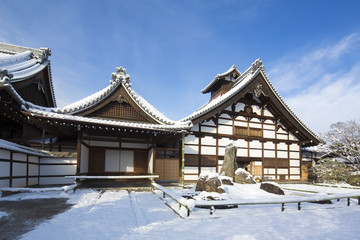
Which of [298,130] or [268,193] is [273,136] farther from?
[268,193]

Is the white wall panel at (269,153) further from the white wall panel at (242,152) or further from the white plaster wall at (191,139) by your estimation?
the white plaster wall at (191,139)

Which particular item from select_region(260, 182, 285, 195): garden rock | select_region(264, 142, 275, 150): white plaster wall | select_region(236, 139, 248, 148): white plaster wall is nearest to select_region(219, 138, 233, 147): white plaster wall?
select_region(236, 139, 248, 148): white plaster wall

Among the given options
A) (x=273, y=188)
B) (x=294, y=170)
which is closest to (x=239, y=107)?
(x=294, y=170)

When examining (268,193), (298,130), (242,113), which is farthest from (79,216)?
(298,130)

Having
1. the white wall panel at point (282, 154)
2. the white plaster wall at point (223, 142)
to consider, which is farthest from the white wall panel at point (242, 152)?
the white wall panel at point (282, 154)

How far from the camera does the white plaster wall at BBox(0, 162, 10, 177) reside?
851cm

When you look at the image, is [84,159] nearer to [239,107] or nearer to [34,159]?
[34,159]

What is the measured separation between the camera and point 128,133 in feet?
38.5

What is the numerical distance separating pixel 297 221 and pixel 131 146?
376 inches

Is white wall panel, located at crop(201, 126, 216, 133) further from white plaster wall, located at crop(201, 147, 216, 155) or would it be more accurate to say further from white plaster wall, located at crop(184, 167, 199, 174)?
white plaster wall, located at crop(184, 167, 199, 174)

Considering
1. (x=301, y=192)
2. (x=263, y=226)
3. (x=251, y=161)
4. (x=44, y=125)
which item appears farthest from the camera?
(x=251, y=161)

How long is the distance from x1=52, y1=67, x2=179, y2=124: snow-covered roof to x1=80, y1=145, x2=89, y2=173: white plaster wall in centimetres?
218

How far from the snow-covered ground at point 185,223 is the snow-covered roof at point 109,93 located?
453 centimetres

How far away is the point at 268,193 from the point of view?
10.5 meters
